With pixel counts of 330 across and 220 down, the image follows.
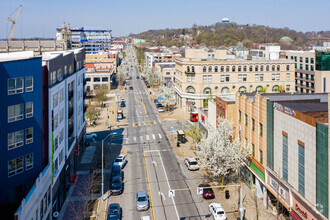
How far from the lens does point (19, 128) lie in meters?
29.1

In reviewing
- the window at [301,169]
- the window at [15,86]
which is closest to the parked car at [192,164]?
the window at [301,169]

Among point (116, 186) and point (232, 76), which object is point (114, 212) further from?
point (232, 76)

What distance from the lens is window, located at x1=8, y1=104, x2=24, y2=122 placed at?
2825cm

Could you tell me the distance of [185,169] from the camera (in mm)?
48531

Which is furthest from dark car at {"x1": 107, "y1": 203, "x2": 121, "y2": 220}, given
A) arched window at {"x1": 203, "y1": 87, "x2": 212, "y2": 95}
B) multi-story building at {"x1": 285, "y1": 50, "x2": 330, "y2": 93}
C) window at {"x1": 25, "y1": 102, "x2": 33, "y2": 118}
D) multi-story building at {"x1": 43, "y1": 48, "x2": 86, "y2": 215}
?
multi-story building at {"x1": 285, "y1": 50, "x2": 330, "y2": 93}

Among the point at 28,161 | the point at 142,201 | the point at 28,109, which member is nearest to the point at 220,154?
the point at 142,201

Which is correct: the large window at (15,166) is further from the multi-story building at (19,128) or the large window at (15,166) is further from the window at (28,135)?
the window at (28,135)

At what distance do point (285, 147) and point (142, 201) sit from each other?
16.9 metres

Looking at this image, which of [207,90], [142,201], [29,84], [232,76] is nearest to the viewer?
[29,84]

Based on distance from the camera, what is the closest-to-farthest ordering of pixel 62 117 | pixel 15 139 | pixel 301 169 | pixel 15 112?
pixel 301 169
pixel 15 112
pixel 15 139
pixel 62 117

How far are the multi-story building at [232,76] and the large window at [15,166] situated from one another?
217 feet

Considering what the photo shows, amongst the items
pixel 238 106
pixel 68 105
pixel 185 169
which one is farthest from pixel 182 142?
pixel 68 105

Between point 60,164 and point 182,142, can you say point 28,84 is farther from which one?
point 182,142

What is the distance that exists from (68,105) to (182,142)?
26.7 meters
